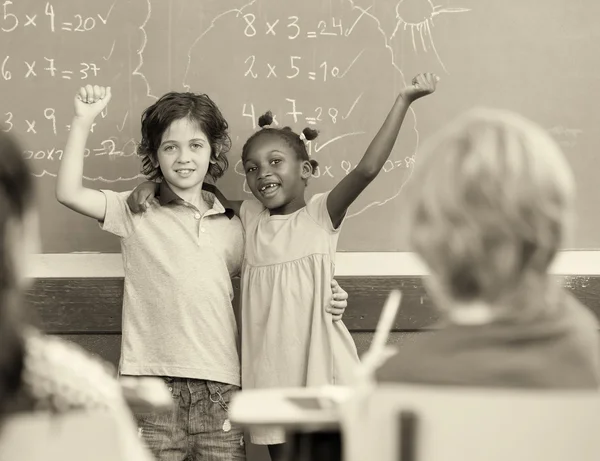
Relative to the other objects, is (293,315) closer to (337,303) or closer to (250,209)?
(337,303)

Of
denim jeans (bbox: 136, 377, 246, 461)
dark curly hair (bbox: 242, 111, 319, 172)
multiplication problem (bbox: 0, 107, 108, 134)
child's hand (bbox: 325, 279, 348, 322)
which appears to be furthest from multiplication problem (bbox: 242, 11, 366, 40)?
denim jeans (bbox: 136, 377, 246, 461)

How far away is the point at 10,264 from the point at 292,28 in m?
1.96

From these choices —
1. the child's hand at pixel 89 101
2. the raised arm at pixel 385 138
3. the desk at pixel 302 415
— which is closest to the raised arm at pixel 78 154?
the child's hand at pixel 89 101

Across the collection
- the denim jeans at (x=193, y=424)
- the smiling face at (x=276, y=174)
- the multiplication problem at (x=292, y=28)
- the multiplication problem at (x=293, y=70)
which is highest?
the multiplication problem at (x=292, y=28)

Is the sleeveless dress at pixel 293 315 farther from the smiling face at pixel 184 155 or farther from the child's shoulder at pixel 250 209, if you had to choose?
the smiling face at pixel 184 155

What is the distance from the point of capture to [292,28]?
9.63 feet

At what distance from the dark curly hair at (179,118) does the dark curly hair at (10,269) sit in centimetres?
157

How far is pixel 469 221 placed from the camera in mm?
1202

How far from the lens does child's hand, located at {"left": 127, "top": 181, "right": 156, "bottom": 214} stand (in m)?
2.65

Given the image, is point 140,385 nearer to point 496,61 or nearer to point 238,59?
point 238,59

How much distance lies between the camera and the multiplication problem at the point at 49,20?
9.71 feet

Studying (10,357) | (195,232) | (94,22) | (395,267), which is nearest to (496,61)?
(395,267)

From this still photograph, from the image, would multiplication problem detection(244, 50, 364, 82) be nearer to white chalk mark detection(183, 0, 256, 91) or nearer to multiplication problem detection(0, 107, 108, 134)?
white chalk mark detection(183, 0, 256, 91)

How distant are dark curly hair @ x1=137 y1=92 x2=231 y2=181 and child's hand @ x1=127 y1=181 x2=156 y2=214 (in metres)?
0.11
